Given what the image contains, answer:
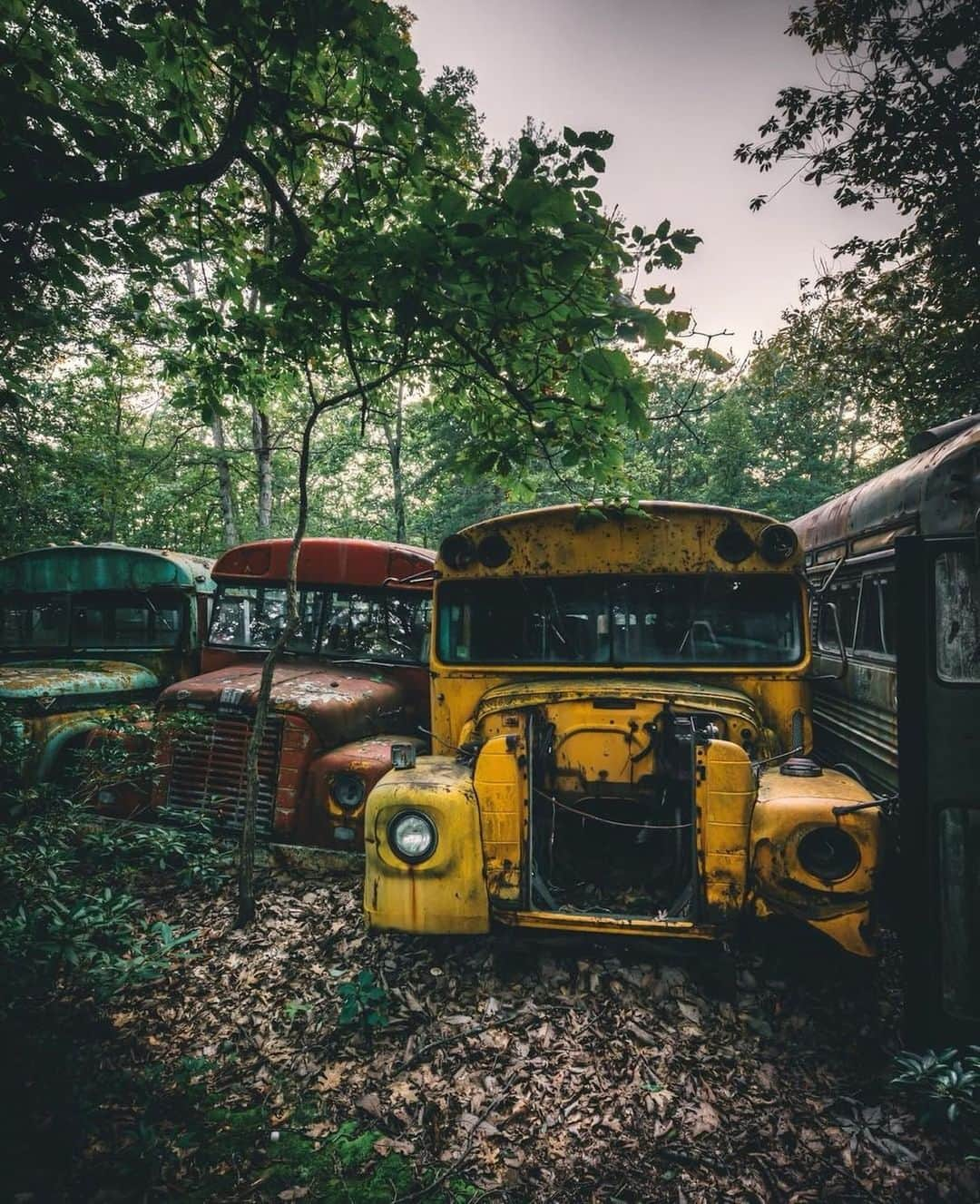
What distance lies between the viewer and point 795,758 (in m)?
3.54

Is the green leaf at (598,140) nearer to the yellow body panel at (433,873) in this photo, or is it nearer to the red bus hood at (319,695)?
the yellow body panel at (433,873)

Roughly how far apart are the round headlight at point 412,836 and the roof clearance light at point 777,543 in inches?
99.4

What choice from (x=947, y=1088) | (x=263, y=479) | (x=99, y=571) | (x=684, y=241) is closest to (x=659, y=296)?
(x=684, y=241)

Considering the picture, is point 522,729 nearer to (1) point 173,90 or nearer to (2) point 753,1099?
(2) point 753,1099

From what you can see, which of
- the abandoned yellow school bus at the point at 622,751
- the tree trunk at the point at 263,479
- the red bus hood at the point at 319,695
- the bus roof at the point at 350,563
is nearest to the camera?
the abandoned yellow school bus at the point at 622,751

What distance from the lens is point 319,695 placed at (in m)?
4.82

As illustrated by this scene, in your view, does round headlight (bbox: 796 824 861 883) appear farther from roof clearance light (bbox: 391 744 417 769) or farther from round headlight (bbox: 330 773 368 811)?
round headlight (bbox: 330 773 368 811)

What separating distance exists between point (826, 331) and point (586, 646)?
884 cm

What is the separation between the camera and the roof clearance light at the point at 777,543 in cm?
369

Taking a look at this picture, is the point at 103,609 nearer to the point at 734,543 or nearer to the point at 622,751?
the point at 622,751

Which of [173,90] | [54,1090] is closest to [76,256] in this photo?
[173,90]

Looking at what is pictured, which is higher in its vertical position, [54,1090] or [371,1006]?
[54,1090]

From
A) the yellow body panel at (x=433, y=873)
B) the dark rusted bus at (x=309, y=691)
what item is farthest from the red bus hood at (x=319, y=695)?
the yellow body panel at (x=433, y=873)

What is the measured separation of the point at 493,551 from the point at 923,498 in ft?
9.52
